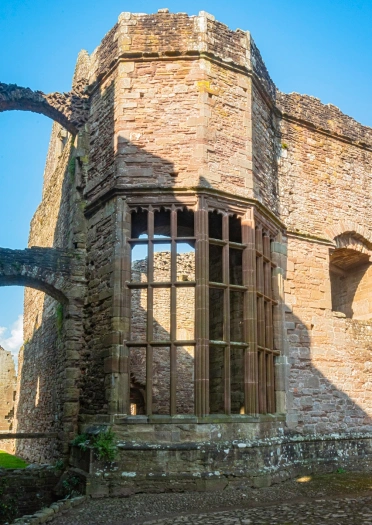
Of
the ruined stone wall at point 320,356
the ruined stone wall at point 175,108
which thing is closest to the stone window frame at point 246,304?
the ruined stone wall at point 175,108

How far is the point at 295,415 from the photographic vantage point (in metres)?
10.6

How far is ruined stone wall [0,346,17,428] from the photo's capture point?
68.4 feet

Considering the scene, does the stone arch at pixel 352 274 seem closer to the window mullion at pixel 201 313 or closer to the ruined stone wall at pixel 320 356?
the ruined stone wall at pixel 320 356

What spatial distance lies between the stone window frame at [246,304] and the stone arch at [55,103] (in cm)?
275

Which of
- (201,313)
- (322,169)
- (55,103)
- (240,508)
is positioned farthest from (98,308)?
(322,169)

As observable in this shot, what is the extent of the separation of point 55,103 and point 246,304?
17.9 feet

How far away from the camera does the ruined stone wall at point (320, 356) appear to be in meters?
10.8

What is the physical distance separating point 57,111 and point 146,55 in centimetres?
217

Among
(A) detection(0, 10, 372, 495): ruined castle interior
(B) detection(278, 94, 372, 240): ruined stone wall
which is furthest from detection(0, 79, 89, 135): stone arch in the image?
(B) detection(278, 94, 372, 240): ruined stone wall

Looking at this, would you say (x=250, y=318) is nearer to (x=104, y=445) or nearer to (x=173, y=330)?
(x=173, y=330)

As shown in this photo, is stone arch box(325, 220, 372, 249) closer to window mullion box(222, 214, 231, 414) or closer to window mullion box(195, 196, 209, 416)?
window mullion box(222, 214, 231, 414)

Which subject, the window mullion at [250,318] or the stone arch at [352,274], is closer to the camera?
the window mullion at [250,318]

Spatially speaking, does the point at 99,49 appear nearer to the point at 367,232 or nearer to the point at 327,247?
the point at 327,247

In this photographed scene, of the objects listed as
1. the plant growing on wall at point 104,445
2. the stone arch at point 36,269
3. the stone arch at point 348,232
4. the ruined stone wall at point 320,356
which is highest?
the stone arch at point 348,232
